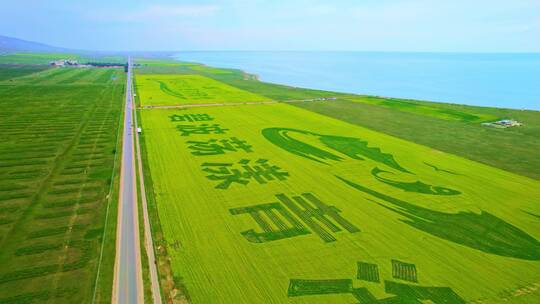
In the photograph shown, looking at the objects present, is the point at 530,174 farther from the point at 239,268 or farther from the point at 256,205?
the point at 239,268

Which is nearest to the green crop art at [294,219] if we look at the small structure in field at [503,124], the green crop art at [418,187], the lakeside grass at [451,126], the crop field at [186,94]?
the green crop art at [418,187]

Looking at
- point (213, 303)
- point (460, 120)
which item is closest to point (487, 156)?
point (460, 120)

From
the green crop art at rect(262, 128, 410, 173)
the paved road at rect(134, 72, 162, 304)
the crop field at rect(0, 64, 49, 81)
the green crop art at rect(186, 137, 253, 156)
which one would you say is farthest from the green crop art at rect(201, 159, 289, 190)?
the crop field at rect(0, 64, 49, 81)

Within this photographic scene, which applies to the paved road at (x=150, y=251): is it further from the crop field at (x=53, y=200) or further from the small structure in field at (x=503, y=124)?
the small structure in field at (x=503, y=124)

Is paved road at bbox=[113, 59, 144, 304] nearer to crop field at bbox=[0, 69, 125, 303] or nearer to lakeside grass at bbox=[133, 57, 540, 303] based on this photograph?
crop field at bbox=[0, 69, 125, 303]

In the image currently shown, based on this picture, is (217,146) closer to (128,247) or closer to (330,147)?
(330,147)
